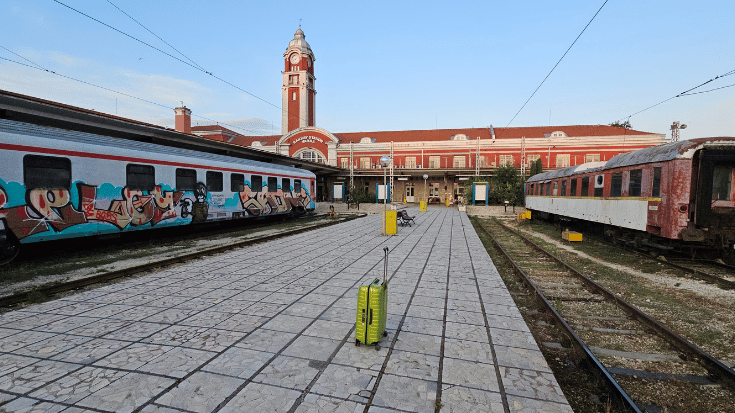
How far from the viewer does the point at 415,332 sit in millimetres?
4363

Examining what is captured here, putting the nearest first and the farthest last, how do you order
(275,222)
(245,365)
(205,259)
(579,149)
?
(245,365)
(205,259)
(275,222)
(579,149)

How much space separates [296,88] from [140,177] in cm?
4760

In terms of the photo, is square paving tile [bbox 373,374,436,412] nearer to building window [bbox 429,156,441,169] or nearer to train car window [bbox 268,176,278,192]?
train car window [bbox 268,176,278,192]

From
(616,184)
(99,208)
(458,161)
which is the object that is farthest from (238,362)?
(458,161)

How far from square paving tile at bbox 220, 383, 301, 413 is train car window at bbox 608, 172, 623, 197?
1191 cm

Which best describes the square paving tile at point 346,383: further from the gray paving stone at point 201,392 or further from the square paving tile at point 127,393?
the square paving tile at point 127,393

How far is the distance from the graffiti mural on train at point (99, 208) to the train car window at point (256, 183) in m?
0.69

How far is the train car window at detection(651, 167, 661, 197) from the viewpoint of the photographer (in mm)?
8930

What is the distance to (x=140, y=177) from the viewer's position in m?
10.7

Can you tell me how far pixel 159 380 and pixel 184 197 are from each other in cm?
1055

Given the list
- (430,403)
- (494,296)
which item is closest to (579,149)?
(494,296)

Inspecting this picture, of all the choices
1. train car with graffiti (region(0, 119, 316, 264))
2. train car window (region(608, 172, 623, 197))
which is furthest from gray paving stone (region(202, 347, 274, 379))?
train car window (region(608, 172, 623, 197))

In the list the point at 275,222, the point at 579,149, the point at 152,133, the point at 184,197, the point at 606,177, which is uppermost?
the point at 579,149

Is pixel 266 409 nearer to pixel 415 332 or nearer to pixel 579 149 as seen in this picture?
pixel 415 332
